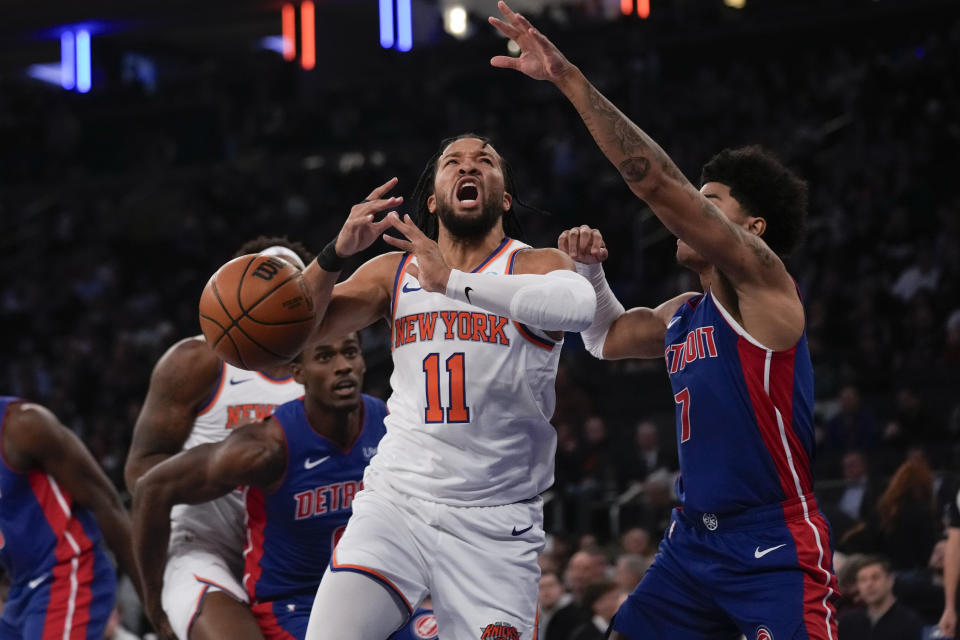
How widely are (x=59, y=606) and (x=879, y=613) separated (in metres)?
4.01

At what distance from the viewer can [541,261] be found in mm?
3975

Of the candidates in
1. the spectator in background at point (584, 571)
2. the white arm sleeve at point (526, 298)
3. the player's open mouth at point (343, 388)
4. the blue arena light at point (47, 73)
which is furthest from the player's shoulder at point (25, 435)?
the blue arena light at point (47, 73)

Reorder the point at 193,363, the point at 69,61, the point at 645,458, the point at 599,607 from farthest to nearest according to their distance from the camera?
1. the point at 69,61
2. the point at 645,458
3. the point at 599,607
4. the point at 193,363

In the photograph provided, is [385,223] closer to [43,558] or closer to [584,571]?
[43,558]

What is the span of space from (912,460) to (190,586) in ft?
14.3

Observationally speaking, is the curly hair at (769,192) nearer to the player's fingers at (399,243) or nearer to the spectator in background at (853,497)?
the player's fingers at (399,243)

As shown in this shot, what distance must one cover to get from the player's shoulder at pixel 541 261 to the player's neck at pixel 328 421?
1.09 meters

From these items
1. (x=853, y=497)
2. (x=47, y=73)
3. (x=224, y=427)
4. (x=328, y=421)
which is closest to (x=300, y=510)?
(x=328, y=421)

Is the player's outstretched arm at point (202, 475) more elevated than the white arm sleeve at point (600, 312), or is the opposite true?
the white arm sleeve at point (600, 312)

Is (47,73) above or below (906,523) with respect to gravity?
above

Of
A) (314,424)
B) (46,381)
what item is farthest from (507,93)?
(314,424)

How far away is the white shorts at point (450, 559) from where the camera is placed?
3699 millimetres

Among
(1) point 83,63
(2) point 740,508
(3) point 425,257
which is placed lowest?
(2) point 740,508

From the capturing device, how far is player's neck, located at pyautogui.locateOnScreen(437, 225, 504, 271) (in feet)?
13.4
